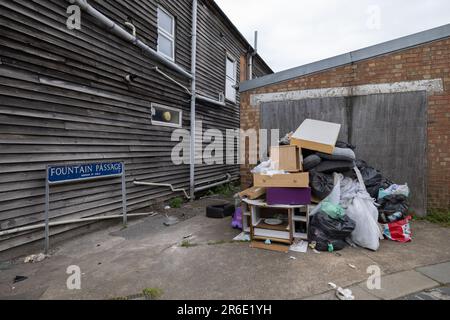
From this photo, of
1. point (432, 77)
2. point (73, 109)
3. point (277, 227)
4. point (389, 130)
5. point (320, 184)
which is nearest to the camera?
point (277, 227)

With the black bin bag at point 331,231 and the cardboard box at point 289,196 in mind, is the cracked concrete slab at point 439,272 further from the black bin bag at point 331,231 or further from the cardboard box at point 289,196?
the cardboard box at point 289,196

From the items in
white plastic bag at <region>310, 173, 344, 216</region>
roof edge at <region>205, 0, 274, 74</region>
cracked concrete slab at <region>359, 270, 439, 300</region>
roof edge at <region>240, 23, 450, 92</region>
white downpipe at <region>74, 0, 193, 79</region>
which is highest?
roof edge at <region>205, 0, 274, 74</region>

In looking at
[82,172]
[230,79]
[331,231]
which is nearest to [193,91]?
[230,79]

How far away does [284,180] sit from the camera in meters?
3.64

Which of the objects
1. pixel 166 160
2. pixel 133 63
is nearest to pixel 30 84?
pixel 133 63

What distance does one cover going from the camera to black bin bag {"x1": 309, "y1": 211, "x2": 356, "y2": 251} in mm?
3451

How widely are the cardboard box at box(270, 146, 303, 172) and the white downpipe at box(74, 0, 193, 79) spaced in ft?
11.9

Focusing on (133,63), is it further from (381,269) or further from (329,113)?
(381,269)

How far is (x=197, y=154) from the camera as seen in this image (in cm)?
780

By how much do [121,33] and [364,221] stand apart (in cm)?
538

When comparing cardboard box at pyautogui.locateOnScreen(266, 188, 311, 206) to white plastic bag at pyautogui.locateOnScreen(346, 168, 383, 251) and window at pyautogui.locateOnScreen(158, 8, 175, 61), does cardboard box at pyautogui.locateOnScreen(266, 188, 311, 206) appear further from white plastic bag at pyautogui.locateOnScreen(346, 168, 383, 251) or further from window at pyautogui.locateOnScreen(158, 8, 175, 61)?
window at pyautogui.locateOnScreen(158, 8, 175, 61)
